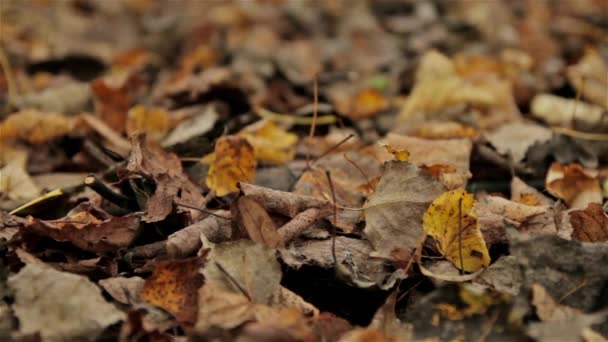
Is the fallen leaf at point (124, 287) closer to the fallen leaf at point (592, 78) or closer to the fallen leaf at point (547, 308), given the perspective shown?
the fallen leaf at point (547, 308)

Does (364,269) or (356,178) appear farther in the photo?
(356,178)

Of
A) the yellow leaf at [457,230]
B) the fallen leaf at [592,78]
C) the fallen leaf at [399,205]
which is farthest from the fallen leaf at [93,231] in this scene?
the fallen leaf at [592,78]

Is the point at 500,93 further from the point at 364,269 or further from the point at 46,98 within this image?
the point at 46,98

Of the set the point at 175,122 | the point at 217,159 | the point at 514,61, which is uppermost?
the point at 217,159

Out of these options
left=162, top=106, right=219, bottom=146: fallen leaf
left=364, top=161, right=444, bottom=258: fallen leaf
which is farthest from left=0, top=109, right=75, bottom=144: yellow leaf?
left=364, top=161, right=444, bottom=258: fallen leaf

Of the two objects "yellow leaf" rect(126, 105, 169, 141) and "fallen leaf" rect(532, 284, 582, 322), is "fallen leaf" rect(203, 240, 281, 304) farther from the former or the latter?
"yellow leaf" rect(126, 105, 169, 141)

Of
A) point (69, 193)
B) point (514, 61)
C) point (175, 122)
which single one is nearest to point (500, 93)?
point (514, 61)
